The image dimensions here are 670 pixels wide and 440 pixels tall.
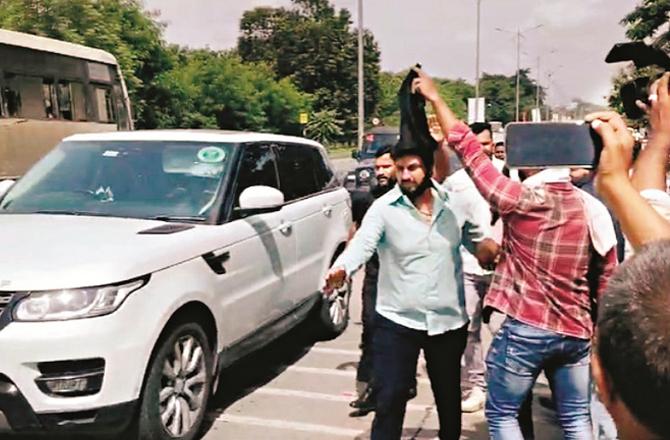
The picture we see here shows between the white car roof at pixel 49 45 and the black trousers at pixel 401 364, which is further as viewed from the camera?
the white car roof at pixel 49 45

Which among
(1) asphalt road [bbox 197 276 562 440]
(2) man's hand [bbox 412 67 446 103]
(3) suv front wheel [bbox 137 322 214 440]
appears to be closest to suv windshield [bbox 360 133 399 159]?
(1) asphalt road [bbox 197 276 562 440]

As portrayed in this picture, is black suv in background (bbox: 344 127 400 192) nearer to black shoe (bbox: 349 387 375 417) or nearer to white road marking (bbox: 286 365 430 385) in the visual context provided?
white road marking (bbox: 286 365 430 385)

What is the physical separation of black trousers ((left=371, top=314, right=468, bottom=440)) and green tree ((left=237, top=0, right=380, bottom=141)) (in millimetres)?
64855

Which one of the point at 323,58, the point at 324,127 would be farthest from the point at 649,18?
the point at 323,58

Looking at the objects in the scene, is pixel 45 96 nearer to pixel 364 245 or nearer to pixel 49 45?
pixel 49 45

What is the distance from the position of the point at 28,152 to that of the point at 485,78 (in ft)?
395

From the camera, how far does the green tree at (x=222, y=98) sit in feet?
118

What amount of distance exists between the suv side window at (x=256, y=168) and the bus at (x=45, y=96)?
9932mm

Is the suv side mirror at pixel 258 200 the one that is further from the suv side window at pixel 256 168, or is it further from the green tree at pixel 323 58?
the green tree at pixel 323 58

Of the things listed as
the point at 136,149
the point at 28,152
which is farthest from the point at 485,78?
the point at 136,149

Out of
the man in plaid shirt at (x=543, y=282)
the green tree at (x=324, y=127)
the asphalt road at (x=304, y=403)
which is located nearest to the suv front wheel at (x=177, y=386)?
Answer: the asphalt road at (x=304, y=403)

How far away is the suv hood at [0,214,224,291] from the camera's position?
3785 mm

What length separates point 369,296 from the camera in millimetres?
5328

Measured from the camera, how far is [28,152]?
14789 mm
